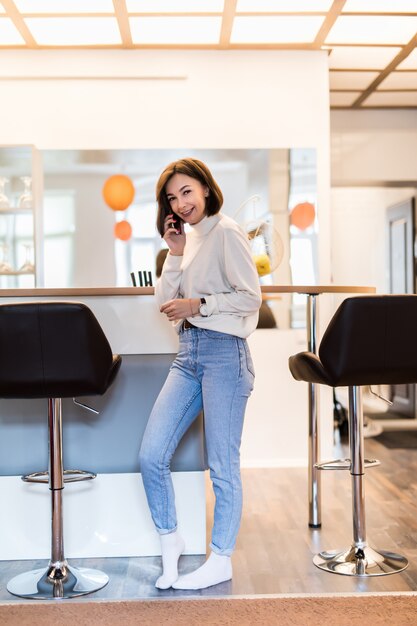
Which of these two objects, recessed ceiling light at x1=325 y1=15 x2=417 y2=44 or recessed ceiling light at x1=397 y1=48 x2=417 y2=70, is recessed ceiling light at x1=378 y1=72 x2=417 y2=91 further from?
recessed ceiling light at x1=325 y1=15 x2=417 y2=44

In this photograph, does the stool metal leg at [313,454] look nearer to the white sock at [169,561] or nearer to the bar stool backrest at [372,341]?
the bar stool backrest at [372,341]

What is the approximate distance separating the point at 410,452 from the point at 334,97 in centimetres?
291

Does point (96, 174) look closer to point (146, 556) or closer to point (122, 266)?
point (122, 266)

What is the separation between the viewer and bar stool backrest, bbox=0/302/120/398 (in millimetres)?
2379

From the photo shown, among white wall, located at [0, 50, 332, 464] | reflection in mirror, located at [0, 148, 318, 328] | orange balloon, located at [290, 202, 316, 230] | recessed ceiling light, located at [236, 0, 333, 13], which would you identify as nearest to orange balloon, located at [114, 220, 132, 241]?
reflection in mirror, located at [0, 148, 318, 328]

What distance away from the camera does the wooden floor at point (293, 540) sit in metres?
2.53

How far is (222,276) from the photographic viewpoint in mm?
2494

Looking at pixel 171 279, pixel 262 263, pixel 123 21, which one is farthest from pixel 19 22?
pixel 171 279

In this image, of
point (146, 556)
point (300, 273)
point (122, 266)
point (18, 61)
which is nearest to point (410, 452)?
point (300, 273)

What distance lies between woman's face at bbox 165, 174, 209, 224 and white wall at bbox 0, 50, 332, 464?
255 centimetres

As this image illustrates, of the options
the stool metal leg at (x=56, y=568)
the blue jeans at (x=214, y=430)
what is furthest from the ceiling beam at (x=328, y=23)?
the stool metal leg at (x=56, y=568)

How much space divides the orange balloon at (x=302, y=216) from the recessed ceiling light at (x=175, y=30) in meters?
1.20

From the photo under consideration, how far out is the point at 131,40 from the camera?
4.76 meters

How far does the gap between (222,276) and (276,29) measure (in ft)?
8.82
